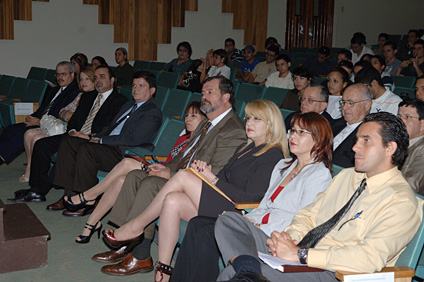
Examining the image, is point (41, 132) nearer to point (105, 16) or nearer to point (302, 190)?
point (302, 190)

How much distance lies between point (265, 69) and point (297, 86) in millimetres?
2678

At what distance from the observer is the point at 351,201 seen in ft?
6.44

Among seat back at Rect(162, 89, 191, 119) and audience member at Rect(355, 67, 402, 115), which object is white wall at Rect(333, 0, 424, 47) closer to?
seat back at Rect(162, 89, 191, 119)

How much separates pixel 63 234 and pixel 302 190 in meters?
1.90

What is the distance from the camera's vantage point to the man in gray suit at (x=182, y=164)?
2.86 meters

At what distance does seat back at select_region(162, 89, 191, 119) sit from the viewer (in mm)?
4770

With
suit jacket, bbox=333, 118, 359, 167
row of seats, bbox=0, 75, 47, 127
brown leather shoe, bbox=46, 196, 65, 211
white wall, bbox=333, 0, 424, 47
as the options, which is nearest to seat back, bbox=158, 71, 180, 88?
row of seats, bbox=0, 75, 47, 127

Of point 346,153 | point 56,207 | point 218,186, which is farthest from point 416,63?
point 56,207

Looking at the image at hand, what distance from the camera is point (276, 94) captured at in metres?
5.27

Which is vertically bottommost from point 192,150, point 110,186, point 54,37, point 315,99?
point 110,186

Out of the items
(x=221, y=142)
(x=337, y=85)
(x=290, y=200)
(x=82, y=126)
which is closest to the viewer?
(x=290, y=200)

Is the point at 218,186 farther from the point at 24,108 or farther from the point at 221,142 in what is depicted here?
the point at 24,108

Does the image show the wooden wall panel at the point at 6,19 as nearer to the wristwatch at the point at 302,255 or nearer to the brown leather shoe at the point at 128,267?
the brown leather shoe at the point at 128,267

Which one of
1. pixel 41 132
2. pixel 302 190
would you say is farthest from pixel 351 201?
pixel 41 132
